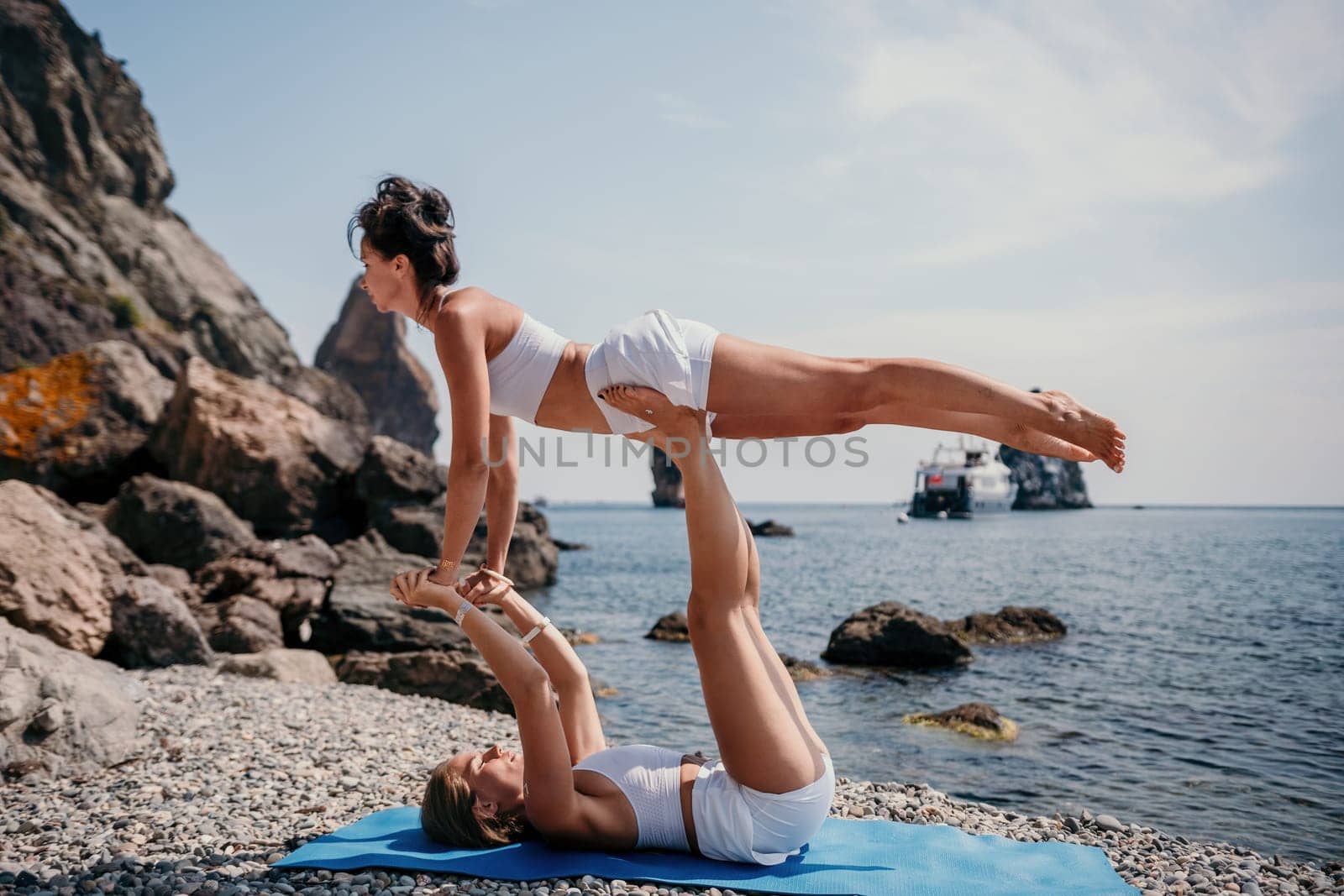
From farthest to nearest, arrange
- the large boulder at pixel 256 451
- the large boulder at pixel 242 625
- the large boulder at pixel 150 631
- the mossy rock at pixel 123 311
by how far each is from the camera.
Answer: the mossy rock at pixel 123 311
the large boulder at pixel 256 451
the large boulder at pixel 242 625
the large boulder at pixel 150 631

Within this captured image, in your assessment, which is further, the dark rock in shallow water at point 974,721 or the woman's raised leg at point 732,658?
the dark rock in shallow water at point 974,721

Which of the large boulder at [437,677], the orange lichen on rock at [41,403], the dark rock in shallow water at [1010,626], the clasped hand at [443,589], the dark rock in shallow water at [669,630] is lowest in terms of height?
the dark rock in shallow water at [669,630]

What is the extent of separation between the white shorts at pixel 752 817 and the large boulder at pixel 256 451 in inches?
600

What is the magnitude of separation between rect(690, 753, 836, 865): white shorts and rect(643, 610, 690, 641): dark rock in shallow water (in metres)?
12.6

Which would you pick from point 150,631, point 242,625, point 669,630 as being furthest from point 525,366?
point 669,630

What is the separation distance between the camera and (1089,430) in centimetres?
412

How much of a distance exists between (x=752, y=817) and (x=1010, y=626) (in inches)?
575

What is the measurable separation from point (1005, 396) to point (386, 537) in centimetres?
1728

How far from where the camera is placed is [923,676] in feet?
43.4

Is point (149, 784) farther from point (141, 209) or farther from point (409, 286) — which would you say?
point (141, 209)

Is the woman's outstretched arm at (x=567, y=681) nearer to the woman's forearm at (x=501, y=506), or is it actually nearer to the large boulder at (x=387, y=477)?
the woman's forearm at (x=501, y=506)

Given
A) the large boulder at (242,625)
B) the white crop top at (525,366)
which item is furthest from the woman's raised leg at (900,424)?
the large boulder at (242,625)

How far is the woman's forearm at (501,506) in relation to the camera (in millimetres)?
4828

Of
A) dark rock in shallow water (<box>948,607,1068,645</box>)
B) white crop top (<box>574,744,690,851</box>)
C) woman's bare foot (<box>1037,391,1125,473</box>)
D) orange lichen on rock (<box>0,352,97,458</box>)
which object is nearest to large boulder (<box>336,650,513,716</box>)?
white crop top (<box>574,744,690,851</box>)
